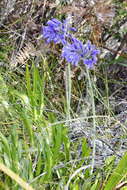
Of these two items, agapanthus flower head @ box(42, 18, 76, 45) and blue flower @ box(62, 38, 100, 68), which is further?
agapanthus flower head @ box(42, 18, 76, 45)

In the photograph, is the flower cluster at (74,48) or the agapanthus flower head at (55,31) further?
the agapanthus flower head at (55,31)

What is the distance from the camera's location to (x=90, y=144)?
5.41 feet

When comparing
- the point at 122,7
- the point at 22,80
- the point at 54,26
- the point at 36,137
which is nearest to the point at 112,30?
the point at 122,7

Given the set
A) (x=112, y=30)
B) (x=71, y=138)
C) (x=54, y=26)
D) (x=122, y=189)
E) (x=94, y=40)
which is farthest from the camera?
(x=112, y=30)

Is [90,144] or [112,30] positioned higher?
[112,30]

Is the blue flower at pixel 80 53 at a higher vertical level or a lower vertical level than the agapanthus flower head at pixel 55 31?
lower

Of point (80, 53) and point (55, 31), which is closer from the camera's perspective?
point (80, 53)

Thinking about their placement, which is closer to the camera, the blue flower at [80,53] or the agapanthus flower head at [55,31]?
the blue flower at [80,53]

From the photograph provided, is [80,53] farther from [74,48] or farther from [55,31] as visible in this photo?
[55,31]

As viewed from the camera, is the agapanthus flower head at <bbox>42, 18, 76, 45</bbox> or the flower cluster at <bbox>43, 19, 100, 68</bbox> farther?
the agapanthus flower head at <bbox>42, 18, 76, 45</bbox>

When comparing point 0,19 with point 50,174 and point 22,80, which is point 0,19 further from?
point 50,174

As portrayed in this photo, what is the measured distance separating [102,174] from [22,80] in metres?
0.76

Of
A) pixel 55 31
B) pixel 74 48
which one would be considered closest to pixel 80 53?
pixel 74 48

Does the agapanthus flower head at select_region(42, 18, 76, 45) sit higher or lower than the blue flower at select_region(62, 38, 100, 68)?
higher
